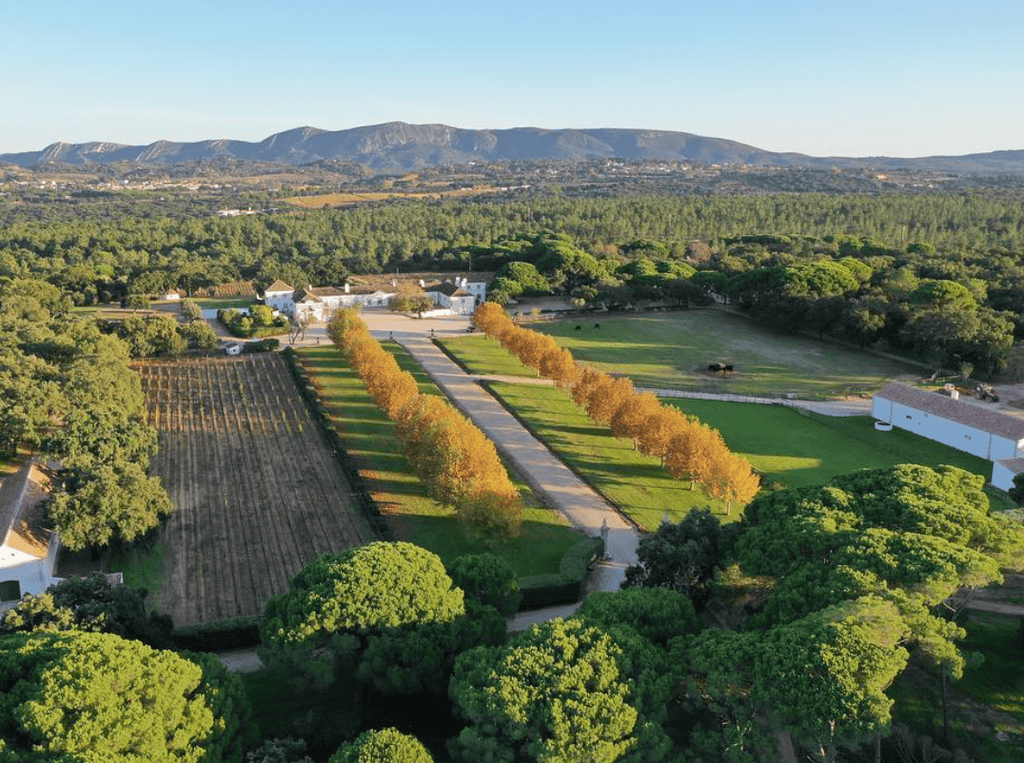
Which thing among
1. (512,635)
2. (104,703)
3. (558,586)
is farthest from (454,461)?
(104,703)

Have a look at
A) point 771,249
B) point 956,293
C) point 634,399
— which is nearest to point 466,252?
point 771,249

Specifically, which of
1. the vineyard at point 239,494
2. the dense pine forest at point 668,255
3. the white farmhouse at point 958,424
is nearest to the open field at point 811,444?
the white farmhouse at point 958,424

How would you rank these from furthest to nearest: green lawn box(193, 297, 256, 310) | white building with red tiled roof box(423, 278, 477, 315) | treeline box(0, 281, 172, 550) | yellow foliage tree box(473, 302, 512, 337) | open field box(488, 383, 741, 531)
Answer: green lawn box(193, 297, 256, 310), white building with red tiled roof box(423, 278, 477, 315), yellow foliage tree box(473, 302, 512, 337), open field box(488, 383, 741, 531), treeline box(0, 281, 172, 550)

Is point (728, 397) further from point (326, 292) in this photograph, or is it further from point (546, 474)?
point (326, 292)

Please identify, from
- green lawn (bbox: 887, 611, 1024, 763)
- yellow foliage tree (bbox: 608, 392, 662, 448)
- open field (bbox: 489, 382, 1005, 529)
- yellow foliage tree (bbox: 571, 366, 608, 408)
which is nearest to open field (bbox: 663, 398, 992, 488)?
open field (bbox: 489, 382, 1005, 529)

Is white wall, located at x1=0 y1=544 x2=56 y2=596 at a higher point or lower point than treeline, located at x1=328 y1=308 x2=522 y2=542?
lower

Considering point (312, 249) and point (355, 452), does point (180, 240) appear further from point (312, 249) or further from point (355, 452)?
point (355, 452)

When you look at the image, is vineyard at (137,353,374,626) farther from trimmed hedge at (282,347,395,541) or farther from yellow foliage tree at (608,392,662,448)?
yellow foliage tree at (608,392,662,448)
